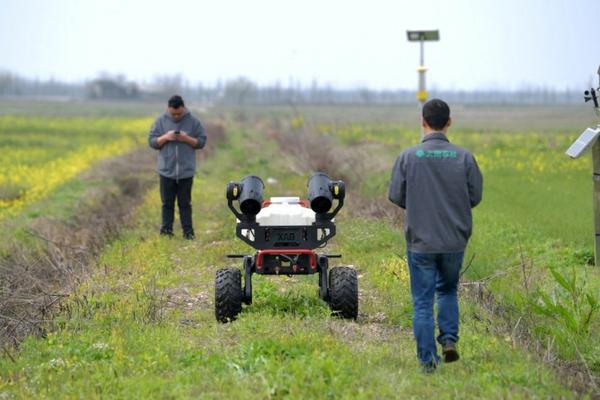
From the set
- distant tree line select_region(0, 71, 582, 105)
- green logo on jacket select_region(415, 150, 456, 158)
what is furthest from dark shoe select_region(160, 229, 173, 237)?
distant tree line select_region(0, 71, 582, 105)

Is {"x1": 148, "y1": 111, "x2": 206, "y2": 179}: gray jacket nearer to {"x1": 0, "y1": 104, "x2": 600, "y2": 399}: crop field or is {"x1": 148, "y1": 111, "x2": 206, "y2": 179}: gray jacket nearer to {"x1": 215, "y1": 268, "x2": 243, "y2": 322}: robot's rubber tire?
{"x1": 0, "y1": 104, "x2": 600, "y2": 399}: crop field

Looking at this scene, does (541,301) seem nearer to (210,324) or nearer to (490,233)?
(210,324)

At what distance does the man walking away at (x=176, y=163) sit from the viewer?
13578 mm

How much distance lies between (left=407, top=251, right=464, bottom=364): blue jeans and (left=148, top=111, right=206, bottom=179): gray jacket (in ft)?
23.5

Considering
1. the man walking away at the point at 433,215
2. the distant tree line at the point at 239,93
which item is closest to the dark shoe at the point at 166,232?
the man walking away at the point at 433,215

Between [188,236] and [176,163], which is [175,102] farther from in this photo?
[188,236]

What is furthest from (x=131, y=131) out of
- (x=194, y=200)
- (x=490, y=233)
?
(x=490, y=233)

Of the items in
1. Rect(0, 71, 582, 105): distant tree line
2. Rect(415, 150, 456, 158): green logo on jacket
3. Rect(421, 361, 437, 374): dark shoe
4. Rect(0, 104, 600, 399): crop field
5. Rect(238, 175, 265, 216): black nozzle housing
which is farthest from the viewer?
Rect(0, 71, 582, 105): distant tree line

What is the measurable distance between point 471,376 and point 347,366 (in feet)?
2.72

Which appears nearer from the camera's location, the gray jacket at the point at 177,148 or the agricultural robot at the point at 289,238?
the agricultural robot at the point at 289,238

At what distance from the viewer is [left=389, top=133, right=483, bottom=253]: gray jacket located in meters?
6.83

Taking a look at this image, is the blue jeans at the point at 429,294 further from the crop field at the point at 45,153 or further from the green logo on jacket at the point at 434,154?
the crop field at the point at 45,153

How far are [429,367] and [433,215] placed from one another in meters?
1.04

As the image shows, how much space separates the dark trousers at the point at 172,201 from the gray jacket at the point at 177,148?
0.11 m
